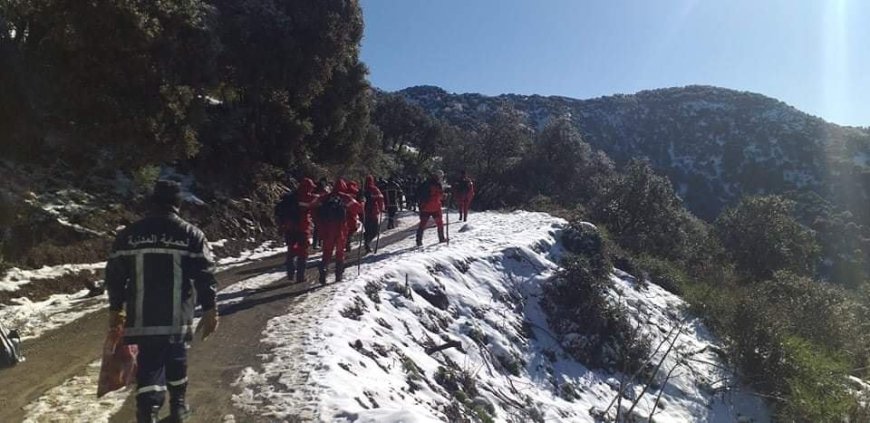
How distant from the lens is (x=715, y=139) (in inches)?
4326

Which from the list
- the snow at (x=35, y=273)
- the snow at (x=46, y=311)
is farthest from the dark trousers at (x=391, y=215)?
the snow at (x=46, y=311)

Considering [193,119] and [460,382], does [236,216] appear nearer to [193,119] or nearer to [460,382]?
[193,119]

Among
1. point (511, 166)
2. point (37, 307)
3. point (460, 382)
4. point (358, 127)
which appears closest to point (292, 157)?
point (358, 127)

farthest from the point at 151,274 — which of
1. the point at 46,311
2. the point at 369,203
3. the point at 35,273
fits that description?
the point at 369,203

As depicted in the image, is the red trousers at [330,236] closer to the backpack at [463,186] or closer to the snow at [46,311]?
the snow at [46,311]

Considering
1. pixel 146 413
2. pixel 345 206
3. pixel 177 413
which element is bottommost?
pixel 177 413

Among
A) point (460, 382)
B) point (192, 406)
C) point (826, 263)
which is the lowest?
point (826, 263)

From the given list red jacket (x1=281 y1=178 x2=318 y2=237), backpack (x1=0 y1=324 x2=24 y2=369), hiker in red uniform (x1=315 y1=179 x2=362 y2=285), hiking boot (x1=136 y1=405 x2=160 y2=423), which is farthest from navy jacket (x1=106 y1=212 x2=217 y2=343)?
red jacket (x1=281 y1=178 x2=318 y2=237)

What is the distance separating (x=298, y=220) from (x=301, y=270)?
3.14 ft

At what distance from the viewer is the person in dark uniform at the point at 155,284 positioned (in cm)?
400

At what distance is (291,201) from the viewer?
10391 mm

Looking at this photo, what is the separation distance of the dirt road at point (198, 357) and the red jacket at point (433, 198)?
5.35 m

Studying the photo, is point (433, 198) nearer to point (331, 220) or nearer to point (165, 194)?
point (331, 220)

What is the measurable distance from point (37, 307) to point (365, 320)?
506 cm
